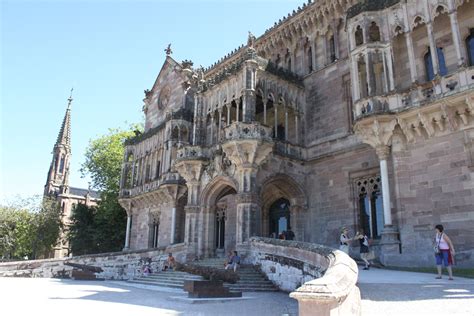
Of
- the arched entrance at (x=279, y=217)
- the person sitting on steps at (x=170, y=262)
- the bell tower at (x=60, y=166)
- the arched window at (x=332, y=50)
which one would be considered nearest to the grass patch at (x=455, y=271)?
the arched entrance at (x=279, y=217)

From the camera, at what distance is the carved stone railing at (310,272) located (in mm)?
4930

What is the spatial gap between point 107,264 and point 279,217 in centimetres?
1187

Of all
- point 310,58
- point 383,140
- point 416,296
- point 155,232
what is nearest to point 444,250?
point 416,296

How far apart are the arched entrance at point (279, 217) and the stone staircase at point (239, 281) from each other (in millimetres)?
5159

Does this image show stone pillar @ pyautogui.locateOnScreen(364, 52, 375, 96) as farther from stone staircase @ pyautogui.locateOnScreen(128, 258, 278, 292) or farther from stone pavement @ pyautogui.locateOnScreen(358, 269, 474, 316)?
stone staircase @ pyautogui.locateOnScreen(128, 258, 278, 292)

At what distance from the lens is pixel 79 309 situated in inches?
385

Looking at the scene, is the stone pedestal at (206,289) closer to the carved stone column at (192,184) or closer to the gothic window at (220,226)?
the carved stone column at (192,184)

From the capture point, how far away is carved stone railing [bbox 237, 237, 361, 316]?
4.93 metres

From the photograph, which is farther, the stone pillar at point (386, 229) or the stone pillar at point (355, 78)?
the stone pillar at point (355, 78)

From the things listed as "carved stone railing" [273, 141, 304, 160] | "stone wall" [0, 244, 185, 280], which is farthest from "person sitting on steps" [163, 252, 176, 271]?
"carved stone railing" [273, 141, 304, 160]

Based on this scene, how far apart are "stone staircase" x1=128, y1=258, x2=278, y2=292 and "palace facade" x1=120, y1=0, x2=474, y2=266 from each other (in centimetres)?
193

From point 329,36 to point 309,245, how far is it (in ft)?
51.9

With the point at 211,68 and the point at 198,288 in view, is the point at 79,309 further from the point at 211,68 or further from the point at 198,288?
the point at 211,68

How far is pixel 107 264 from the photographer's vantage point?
25.4m
